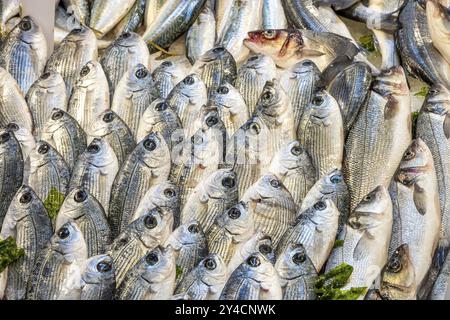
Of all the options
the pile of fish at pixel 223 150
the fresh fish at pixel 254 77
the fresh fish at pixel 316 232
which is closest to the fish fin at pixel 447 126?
the pile of fish at pixel 223 150

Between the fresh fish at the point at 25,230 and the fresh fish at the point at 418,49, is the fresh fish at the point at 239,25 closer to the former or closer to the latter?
the fresh fish at the point at 418,49

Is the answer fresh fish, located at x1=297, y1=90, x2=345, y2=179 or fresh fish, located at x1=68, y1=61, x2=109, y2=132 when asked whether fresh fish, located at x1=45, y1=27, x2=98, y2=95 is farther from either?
fresh fish, located at x1=297, y1=90, x2=345, y2=179

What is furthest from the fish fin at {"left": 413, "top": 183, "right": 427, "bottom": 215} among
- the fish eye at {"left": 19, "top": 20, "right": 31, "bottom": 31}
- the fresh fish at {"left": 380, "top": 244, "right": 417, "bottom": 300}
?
the fish eye at {"left": 19, "top": 20, "right": 31, "bottom": 31}

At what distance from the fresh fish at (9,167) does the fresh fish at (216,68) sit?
1.17 metres

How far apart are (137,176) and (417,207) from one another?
1.46 m

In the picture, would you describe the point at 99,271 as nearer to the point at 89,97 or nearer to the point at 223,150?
the point at 223,150

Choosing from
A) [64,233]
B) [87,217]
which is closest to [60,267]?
[64,233]

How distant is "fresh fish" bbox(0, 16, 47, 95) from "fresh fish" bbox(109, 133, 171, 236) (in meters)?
1.04

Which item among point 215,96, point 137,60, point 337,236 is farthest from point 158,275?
point 137,60

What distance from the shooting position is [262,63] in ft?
22.7

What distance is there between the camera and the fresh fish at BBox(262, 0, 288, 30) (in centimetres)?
744

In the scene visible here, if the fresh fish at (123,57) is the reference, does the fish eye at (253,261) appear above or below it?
below

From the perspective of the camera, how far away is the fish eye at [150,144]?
6363mm

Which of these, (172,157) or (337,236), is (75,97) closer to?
(172,157)
